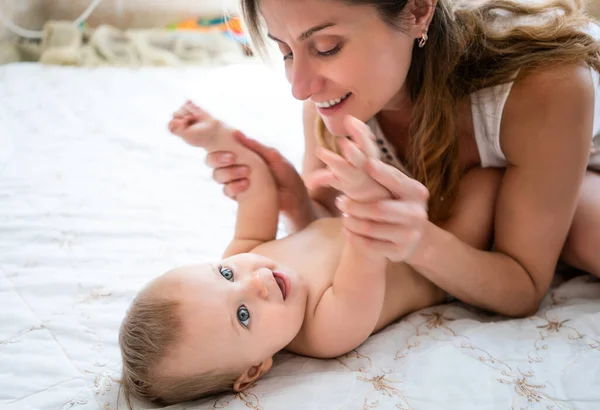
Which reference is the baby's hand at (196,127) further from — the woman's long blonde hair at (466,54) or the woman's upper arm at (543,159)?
the woman's upper arm at (543,159)

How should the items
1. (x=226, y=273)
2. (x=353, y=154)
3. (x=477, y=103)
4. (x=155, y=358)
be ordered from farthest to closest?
1. (x=477, y=103)
2. (x=226, y=273)
3. (x=155, y=358)
4. (x=353, y=154)

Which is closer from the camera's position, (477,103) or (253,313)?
(253,313)

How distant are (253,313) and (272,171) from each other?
1.49 feet

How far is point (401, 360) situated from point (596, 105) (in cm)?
62

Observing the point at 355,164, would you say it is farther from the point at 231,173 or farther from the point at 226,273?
the point at 231,173

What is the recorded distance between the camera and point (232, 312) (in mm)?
921

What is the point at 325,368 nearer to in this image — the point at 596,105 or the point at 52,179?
the point at 596,105

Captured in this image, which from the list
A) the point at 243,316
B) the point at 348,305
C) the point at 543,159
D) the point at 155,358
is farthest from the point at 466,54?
the point at 155,358

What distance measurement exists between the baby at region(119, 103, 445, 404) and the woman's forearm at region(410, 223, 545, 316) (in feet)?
0.29

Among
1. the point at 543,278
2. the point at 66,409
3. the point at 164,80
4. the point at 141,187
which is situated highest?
the point at 164,80

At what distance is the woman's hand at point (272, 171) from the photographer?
124 cm

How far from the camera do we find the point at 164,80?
2332 millimetres

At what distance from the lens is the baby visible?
871mm

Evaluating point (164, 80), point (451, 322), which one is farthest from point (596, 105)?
point (164, 80)
